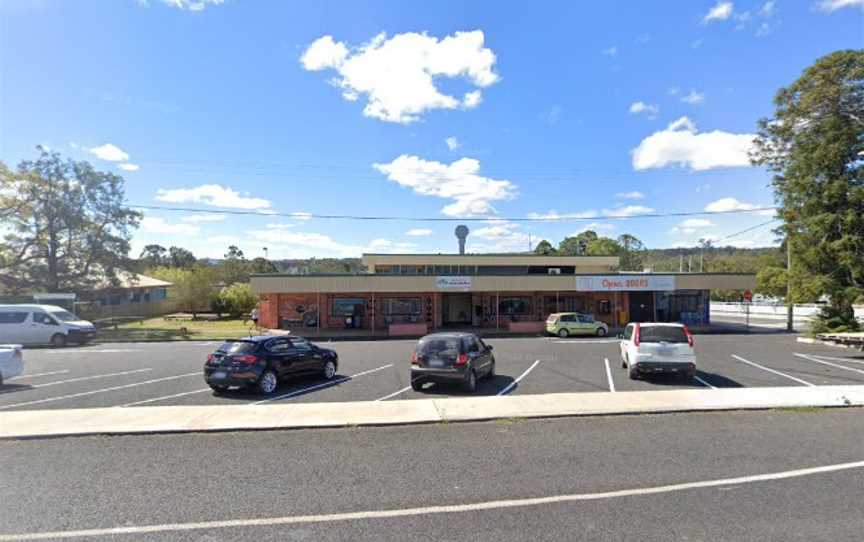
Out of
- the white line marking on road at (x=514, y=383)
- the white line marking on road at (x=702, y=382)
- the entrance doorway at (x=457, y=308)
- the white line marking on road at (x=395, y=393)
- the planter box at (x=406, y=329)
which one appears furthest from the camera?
the entrance doorway at (x=457, y=308)

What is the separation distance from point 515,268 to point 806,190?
2145 centimetres

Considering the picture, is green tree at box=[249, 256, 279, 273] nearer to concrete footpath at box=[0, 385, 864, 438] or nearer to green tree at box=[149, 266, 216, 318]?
green tree at box=[149, 266, 216, 318]

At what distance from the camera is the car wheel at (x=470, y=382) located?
39.8 ft

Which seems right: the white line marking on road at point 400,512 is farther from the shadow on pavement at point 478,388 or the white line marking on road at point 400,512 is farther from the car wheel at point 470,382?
the car wheel at point 470,382

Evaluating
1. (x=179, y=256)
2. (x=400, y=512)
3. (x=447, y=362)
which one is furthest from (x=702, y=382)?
(x=179, y=256)

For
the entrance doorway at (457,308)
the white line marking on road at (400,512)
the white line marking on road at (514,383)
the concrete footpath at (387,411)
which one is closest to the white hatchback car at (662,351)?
the concrete footpath at (387,411)

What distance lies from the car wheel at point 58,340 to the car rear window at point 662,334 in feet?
88.7

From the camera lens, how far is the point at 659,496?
18.6ft

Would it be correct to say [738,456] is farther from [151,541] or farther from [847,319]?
[847,319]

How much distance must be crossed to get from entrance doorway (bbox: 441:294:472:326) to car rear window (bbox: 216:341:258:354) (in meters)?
24.4

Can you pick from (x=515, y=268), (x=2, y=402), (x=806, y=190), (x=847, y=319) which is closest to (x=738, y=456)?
(x=2, y=402)

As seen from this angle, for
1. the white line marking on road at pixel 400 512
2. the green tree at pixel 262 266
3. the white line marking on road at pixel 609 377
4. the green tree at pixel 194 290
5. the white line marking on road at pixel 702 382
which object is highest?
the green tree at pixel 262 266

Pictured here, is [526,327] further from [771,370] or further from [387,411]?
[387,411]

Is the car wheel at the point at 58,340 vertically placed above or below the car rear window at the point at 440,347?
below
